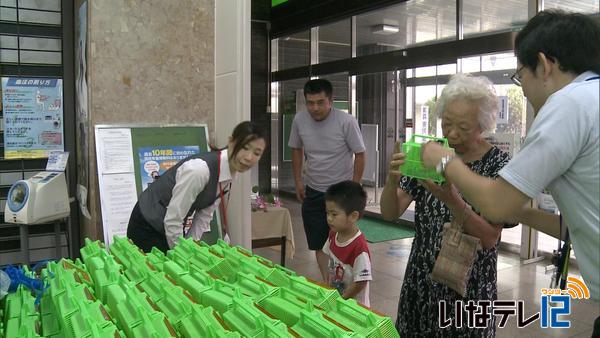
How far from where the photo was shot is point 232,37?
9.08 feet

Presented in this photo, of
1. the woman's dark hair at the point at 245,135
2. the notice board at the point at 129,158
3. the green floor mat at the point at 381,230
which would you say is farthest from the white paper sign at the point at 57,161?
the green floor mat at the point at 381,230

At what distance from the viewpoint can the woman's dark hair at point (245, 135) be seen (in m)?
2.28

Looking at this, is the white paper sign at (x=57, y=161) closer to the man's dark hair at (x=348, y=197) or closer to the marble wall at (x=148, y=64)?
the marble wall at (x=148, y=64)

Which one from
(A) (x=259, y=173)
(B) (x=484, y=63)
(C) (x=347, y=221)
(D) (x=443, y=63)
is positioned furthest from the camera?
(A) (x=259, y=173)

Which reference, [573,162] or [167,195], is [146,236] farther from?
[573,162]

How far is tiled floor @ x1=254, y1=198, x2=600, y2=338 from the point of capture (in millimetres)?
Result: 3641

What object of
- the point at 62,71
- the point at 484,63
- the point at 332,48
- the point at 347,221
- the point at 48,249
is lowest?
the point at 48,249

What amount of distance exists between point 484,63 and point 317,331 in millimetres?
5612

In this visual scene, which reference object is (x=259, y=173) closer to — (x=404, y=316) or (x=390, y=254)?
(x=390, y=254)

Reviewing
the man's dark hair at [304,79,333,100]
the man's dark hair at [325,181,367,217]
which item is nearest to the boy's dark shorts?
the man's dark hair at [304,79,333,100]

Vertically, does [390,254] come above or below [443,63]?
below

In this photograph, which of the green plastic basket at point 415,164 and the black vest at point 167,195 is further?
the black vest at point 167,195

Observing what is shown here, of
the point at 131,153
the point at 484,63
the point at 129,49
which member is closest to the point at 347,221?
the point at 131,153

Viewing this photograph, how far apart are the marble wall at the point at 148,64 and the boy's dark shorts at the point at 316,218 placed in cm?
135
